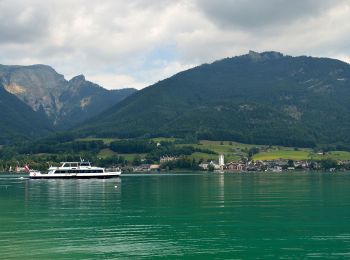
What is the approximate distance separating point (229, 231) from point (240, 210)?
1814 centimetres

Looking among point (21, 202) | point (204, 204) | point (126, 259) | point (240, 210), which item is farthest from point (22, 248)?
point (21, 202)

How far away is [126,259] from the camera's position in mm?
40094

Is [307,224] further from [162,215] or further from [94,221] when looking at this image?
[94,221]

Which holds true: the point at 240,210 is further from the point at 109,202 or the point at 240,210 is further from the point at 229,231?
the point at 109,202

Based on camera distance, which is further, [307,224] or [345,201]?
[345,201]

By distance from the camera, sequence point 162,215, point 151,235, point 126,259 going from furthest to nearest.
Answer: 1. point 162,215
2. point 151,235
3. point 126,259

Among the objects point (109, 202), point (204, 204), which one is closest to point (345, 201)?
point (204, 204)

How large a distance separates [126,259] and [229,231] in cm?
1465

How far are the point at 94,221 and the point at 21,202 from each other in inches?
1224

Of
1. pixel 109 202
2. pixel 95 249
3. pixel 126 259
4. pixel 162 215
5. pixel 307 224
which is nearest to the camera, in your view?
pixel 126 259

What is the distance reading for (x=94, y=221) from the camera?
60.6m

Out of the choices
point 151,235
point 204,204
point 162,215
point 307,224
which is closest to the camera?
point 151,235

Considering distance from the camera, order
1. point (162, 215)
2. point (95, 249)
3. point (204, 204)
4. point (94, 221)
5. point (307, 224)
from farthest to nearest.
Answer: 1. point (204, 204)
2. point (162, 215)
3. point (94, 221)
4. point (307, 224)
5. point (95, 249)

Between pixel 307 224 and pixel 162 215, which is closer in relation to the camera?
pixel 307 224
